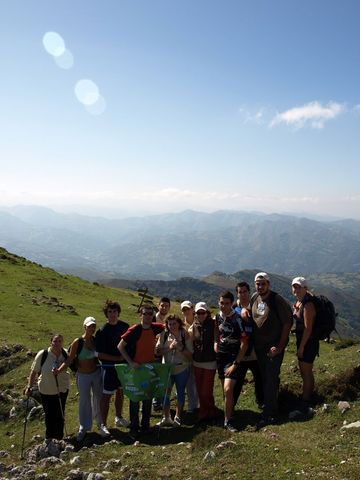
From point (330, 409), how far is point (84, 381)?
285 inches

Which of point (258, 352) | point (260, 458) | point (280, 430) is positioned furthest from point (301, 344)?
point (260, 458)

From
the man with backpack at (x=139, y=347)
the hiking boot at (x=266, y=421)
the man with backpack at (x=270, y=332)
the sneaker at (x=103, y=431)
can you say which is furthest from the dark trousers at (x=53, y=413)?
the man with backpack at (x=270, y=332)

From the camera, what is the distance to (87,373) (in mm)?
12781

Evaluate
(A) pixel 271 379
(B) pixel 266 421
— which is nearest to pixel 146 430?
(B) pixel 266 421

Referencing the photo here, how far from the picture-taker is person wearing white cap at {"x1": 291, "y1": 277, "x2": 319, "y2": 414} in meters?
11.4

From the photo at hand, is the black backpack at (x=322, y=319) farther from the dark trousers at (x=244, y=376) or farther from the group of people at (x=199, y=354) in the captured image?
the dark trousers at (x=244, y=376)

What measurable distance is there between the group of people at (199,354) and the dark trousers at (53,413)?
0.10 feet

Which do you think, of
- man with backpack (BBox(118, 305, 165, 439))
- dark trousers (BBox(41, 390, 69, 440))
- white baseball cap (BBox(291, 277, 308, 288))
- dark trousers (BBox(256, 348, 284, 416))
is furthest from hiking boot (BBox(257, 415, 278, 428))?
dark trousers (BBox(41, 390, 69, 440))

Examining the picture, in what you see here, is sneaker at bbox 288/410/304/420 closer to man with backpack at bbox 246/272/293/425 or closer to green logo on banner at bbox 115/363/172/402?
man with backpack at bbox 246/272/293/425

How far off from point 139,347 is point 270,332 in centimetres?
379

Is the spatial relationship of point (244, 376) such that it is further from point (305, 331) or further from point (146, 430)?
point (146, 430)

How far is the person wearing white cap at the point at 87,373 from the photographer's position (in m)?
12.6

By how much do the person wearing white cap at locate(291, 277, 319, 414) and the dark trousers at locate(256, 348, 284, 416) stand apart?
0.73 meters

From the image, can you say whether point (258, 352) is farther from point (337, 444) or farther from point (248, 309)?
point (337, 444)
